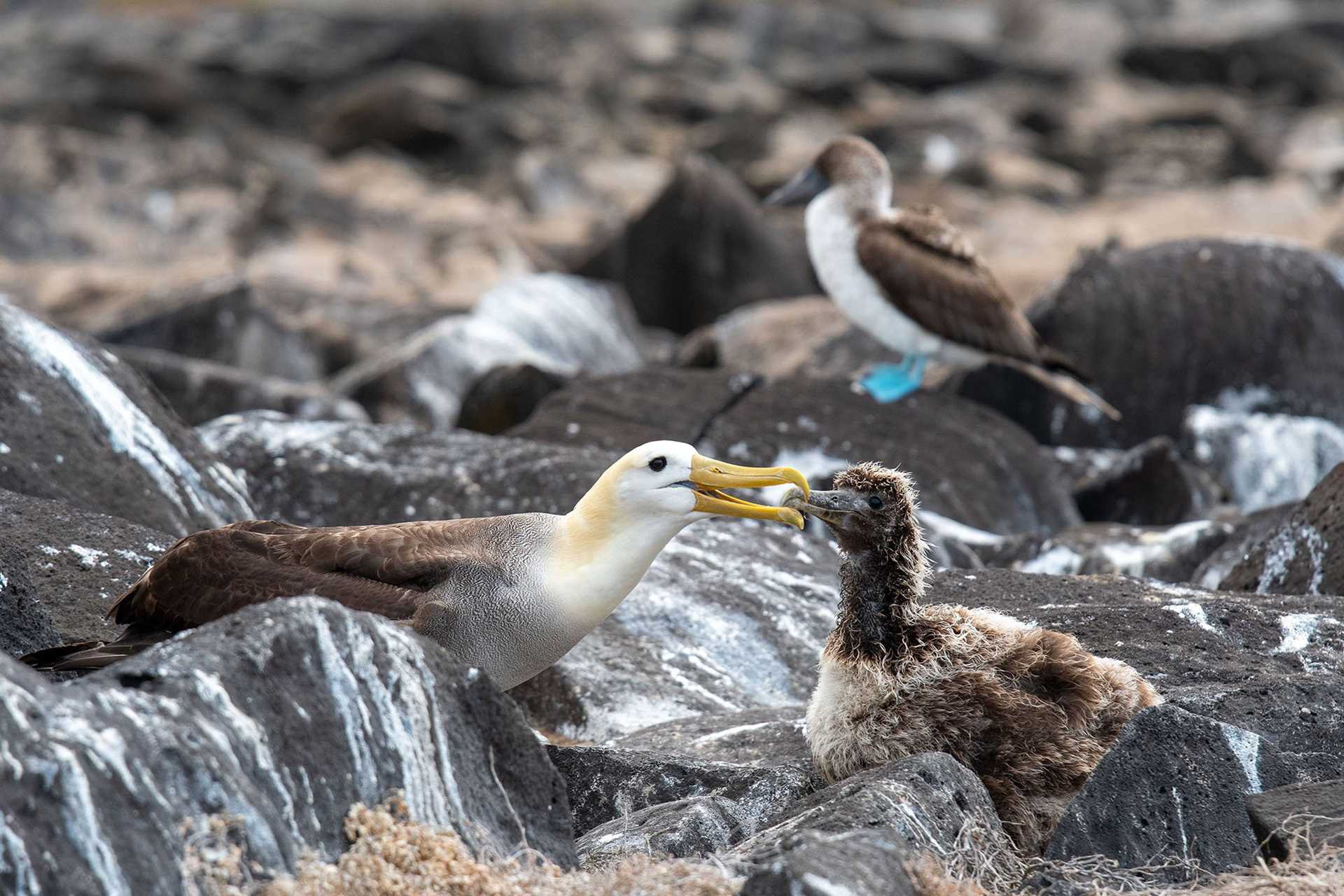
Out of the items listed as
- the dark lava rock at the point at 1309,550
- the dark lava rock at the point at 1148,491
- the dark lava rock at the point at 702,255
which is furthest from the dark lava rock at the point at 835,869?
the dark lava rock at the point at 702,255

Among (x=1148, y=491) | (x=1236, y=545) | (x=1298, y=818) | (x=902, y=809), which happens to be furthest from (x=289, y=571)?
(x=1148, y=491)

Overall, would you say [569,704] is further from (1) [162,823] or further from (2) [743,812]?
(1) [162,823]

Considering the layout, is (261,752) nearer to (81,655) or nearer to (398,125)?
(81,655)

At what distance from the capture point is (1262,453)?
11.4m

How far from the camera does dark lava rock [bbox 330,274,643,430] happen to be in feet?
44.0

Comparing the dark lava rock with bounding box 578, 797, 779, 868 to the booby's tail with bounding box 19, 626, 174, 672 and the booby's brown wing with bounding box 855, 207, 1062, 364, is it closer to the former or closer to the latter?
the booby's tail with bounding box 19, 626, 174, 672

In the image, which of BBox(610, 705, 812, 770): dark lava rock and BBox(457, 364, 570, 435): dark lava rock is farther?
BBox(457, 364, 570, 435): dark lava rock

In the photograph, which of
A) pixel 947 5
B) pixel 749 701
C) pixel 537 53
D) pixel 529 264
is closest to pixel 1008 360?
pixel 749 701

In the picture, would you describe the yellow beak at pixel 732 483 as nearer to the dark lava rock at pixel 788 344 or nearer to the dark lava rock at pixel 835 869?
the dark lava rock at pixel 835 869

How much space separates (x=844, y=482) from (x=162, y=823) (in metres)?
2.64

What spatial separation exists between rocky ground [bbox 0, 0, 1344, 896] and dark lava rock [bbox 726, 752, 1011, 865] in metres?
0.02

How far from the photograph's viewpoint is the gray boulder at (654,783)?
5.23 m

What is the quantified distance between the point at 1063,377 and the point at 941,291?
1037mm

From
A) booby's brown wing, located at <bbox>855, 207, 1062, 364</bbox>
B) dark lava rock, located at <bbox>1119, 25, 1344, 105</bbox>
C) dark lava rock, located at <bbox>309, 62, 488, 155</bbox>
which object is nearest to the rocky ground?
booby's brown wing, located at <bbox>855, 207, 1062, 364</bbox>
